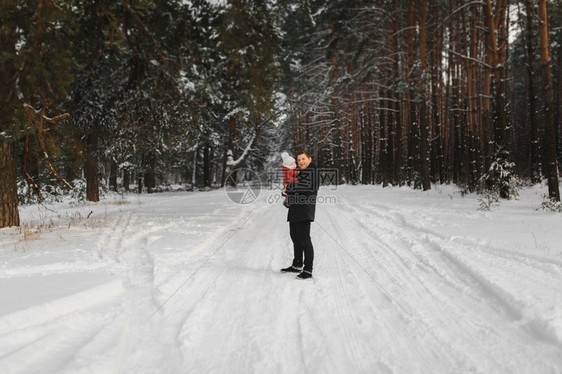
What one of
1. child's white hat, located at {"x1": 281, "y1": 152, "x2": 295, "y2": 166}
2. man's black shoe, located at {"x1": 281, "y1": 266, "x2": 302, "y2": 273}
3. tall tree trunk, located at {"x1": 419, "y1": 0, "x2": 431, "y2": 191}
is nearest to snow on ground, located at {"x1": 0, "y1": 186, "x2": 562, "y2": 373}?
man's black shoe, located at {"x1": 281, "y1": 266, "x2": 302, "y2": 273}

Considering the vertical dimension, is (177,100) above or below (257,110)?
above

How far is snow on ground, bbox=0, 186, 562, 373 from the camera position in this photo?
100 inches

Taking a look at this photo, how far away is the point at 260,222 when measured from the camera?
10.0 metres

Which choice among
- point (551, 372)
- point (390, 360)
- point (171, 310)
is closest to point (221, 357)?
point (171, 310)

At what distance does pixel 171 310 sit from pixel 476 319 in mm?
3126

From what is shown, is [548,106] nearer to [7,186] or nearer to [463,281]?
[463,281]

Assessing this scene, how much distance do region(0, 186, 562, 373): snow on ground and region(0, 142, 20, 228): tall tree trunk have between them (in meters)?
1.89

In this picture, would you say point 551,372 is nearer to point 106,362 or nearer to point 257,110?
point 106,362

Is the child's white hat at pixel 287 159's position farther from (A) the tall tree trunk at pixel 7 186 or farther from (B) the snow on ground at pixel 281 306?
(A) the tall tree trunk at pixel 7 186

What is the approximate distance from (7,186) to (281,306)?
8210mm

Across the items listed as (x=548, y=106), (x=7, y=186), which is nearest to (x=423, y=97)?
(x=548, y=106)

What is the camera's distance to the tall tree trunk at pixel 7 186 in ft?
26.0

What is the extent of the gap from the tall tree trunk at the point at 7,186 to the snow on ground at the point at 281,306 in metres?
1.89

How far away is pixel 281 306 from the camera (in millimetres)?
3613
